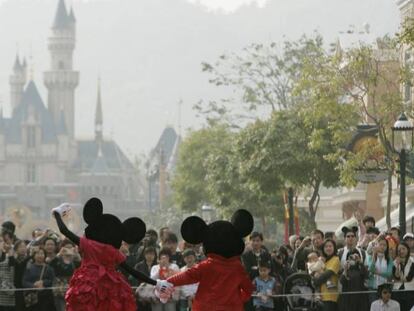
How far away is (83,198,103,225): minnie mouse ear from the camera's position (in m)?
15.7

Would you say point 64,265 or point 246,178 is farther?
point 246,178

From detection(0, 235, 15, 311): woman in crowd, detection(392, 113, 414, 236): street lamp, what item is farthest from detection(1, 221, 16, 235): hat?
detection(392, 113, 414, 236): street lamp

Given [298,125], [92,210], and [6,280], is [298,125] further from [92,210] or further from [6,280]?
[92,210]

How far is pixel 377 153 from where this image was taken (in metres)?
38.3

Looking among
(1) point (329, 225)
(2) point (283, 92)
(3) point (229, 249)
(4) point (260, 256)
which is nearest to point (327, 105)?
(4) point (260, 256)

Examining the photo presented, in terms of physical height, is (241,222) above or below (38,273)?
above

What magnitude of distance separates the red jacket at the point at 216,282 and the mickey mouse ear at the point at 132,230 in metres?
0.48

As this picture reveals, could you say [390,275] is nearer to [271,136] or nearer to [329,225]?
[271,136]

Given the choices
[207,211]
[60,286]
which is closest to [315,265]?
[60,286]

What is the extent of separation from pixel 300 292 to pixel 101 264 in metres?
6.18

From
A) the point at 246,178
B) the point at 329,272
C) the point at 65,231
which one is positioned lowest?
the point at 329,272

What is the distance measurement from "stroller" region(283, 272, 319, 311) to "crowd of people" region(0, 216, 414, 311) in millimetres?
84

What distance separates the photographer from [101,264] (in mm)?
15711

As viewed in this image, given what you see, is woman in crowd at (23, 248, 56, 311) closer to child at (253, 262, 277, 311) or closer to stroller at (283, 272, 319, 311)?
child at (253, 262, 277, 311)
